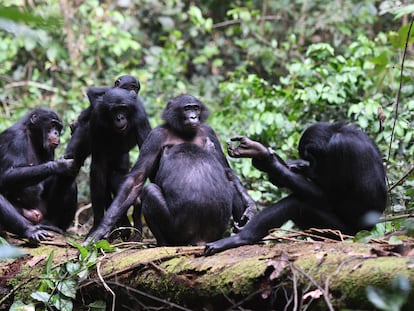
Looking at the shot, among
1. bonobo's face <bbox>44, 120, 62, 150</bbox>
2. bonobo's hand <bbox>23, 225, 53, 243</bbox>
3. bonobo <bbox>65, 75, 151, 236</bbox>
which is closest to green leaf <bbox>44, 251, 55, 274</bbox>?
bonobo's hand <bbox>23, 225, 53, 243</bbox>

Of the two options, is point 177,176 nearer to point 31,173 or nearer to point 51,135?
point 31,173

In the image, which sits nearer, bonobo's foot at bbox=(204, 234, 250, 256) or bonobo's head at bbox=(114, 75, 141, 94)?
bonobo's foot at bbox=(204, 234, 250, 256)

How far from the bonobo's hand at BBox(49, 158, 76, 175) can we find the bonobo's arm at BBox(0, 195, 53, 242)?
657mm

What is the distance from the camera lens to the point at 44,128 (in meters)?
7.22

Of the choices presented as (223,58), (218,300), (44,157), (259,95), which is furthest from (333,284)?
(223,58)

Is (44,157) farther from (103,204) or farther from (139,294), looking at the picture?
(139,294)

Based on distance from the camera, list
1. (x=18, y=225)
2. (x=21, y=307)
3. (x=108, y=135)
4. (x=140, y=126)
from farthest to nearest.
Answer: (x=108, y=135) → (x=140, y=126) → (x=18, y=225) → (x=21, y=307)

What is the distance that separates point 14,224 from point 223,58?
1030cm

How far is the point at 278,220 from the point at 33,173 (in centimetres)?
323

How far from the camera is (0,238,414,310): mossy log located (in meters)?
3.48

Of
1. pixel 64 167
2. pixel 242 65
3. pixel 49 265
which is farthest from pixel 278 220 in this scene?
pixel 242 65

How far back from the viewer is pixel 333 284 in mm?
3547

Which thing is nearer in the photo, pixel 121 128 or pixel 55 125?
pixel 121 128

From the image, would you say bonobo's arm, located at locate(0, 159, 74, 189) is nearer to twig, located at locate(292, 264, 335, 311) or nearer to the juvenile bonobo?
the juvenile bonobo
